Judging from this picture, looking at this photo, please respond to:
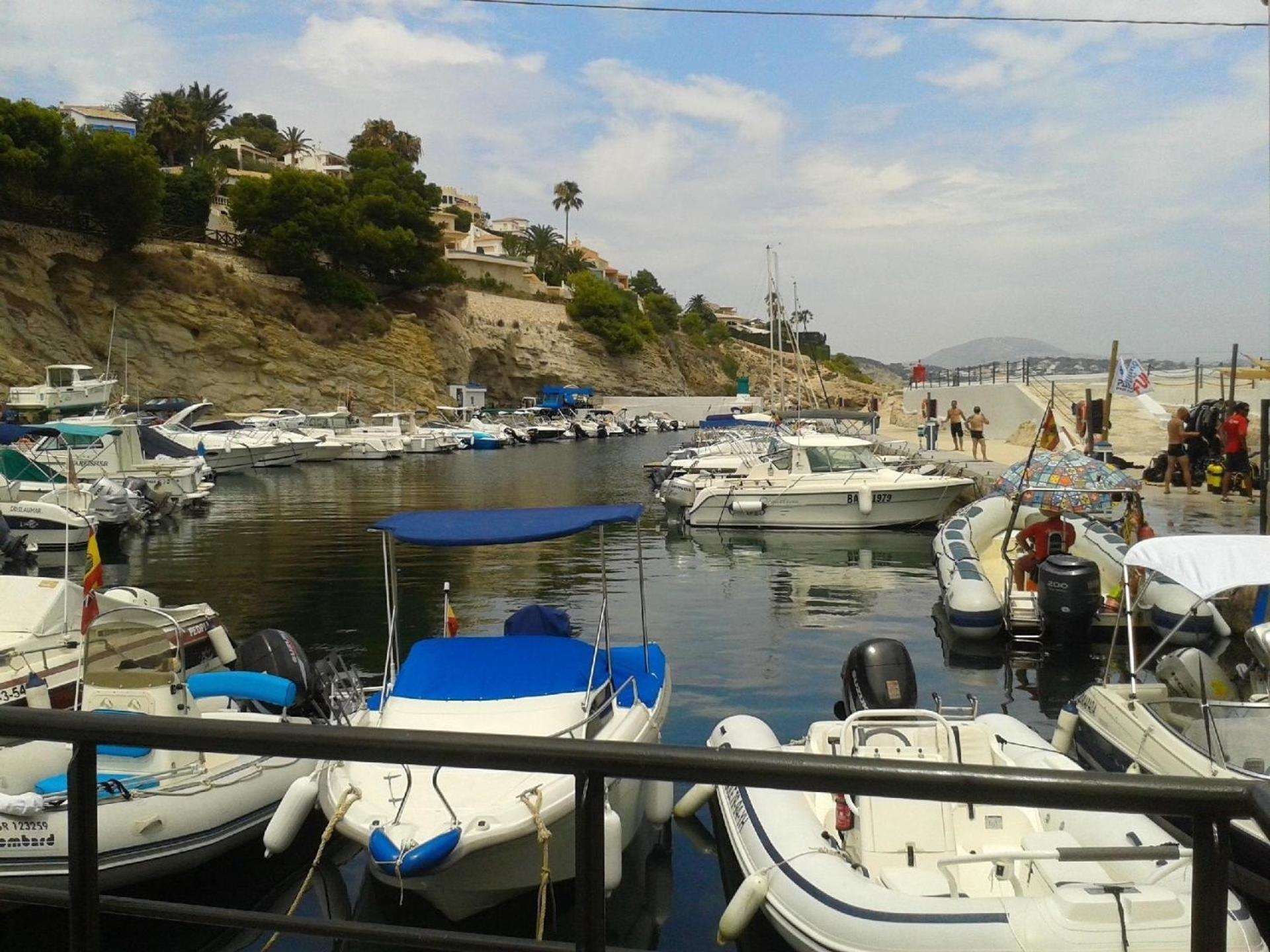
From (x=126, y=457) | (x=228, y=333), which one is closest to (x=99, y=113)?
(x=228, y=333)

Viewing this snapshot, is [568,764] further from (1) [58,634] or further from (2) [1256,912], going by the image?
(1) [58,634]

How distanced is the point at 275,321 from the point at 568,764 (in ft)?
205

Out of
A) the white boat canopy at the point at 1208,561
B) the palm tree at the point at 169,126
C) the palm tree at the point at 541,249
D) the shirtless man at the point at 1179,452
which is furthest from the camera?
the palm tree at the point at 541,249

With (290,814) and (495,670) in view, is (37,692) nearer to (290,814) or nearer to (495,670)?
(290,814)

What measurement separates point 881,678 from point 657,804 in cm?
261

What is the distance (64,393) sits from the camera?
1671 inches

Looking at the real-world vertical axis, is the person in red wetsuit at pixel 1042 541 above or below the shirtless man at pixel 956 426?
below

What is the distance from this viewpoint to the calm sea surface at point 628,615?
22.7 feet

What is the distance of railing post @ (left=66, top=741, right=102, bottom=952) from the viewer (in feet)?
7.22

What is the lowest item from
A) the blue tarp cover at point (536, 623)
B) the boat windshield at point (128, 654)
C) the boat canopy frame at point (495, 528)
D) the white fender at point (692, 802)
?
the white fender at point (692, 802)

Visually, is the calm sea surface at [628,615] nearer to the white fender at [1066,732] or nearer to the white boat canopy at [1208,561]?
the white fender at [1066,732]

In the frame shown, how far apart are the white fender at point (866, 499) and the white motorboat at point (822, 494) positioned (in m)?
0.02

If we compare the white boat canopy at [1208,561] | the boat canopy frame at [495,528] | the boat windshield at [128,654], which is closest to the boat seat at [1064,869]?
the white boat canopy at [1208,561]

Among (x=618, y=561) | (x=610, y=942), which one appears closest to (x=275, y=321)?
(x=618, y=561)
